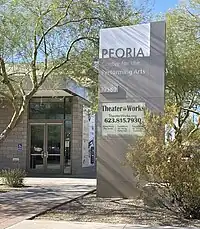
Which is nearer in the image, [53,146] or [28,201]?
[28,201]

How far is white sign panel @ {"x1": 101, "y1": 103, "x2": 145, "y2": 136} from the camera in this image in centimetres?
1367

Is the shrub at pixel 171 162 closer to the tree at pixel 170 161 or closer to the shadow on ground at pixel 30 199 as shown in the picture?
the tree at pixel 170 161

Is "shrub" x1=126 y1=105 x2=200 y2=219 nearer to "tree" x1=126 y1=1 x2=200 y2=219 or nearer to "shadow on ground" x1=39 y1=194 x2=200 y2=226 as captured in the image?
"tree" x1=126 y1=1 x2=200 y2=219

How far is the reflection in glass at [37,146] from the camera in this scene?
2583 cm

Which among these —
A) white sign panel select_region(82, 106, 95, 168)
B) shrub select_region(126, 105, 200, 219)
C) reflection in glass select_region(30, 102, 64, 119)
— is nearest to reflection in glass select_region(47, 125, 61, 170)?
reflection in glass select_region(30, 102, 64, 119)

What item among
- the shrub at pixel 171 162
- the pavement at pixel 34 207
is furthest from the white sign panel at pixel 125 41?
the pavement at pixel 34 207

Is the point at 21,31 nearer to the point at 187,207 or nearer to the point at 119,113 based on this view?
the point at 119,113

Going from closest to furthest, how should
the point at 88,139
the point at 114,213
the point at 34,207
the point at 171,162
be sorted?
the point at 171,162 → the point at 114,213 → the point at 34,207 → the point at 88,139

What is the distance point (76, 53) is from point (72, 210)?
6.55m

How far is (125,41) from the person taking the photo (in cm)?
1409

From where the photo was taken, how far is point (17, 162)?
2589 cm

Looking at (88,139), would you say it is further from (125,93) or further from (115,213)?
(115,213)

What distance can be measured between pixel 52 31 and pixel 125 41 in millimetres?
2610

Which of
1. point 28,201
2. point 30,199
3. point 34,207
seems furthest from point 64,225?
point 30,199
